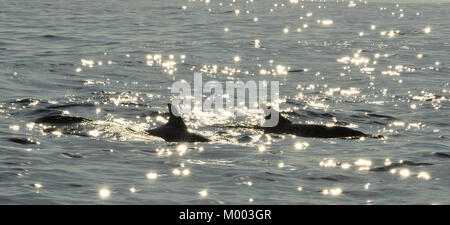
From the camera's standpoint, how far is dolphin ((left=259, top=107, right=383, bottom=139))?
20766mm

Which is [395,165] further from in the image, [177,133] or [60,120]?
[60,120]

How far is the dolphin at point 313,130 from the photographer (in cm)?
2077

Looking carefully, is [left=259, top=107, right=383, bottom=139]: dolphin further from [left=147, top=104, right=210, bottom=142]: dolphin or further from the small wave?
the small wave

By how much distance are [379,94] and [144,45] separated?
14.2 m

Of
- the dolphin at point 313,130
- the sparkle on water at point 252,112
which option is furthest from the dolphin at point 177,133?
the dolphin at point 313,130

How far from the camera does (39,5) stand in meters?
Result: 57.3

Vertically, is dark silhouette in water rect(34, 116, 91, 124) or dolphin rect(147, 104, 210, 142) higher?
dark silhouette in water rect(34, 116, 91, 124)

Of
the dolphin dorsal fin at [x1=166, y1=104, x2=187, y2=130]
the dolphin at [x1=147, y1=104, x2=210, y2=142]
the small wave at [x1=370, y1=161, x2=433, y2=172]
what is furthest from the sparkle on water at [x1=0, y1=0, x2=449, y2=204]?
the dolphin dorsal fin at [x1=166, y1=104, x2=187, y2=130]

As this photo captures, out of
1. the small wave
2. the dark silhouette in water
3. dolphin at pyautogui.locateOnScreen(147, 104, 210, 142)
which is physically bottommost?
the small wave

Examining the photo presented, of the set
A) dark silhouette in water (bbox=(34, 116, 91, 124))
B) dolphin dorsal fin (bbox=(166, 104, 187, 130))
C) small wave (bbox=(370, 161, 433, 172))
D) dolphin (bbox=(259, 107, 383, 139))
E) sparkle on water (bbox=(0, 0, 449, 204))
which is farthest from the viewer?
dark silhouette in water (bbox=(34, 116, 91, 124))

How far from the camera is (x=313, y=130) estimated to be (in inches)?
822

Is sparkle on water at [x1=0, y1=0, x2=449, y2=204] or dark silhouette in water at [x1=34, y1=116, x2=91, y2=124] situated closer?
sparkle on water at [x1=0, y1=0, x2=449, y2=204]

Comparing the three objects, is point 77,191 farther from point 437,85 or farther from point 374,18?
point 374,18
